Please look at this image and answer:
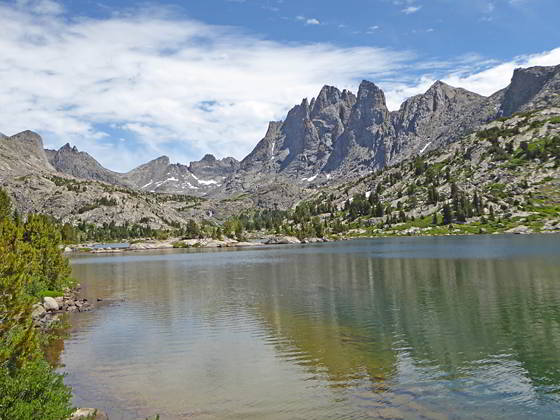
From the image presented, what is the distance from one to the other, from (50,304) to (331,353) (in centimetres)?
4216

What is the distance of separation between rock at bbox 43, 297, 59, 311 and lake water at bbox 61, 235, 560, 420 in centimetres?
521

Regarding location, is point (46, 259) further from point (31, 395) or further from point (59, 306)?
point (31, 395)

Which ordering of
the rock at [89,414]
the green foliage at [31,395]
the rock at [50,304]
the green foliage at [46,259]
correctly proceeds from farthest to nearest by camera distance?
the green foliage at [46,259], the rock at [50,304], the rock at [89,414], the green foliage at [31,395]

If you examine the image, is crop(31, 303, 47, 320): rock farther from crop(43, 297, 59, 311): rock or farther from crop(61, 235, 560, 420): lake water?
crop(61, 235, 560, 420): lake water

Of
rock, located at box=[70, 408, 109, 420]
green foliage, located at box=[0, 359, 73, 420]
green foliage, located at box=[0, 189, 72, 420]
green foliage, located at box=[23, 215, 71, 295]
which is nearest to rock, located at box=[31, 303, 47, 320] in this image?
green foliage, located at box=[23, 215, 71, 295]

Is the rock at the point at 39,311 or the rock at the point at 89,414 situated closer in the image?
the rock at the point at 89,414

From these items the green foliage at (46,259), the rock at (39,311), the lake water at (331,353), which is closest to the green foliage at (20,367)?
the lake water at (331,353)

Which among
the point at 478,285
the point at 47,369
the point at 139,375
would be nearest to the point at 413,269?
the point at 478,285

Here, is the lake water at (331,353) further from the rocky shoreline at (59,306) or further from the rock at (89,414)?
the rocky shoreline at (59,306)

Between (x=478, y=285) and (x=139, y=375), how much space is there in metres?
52.8

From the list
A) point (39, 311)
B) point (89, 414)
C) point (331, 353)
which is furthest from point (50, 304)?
point (89, 414)

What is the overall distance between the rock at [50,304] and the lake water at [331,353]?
205 inches

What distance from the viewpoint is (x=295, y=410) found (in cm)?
2488

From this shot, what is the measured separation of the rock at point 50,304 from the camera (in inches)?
2346
